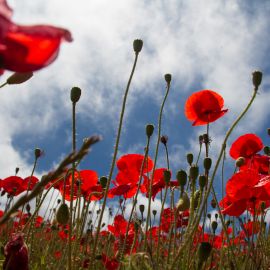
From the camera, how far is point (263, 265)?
9.01 ft

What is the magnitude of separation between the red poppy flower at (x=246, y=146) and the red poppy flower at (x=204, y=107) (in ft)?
1.08

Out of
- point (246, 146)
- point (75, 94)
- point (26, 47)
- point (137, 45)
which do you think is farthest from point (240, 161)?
point (26, 47)

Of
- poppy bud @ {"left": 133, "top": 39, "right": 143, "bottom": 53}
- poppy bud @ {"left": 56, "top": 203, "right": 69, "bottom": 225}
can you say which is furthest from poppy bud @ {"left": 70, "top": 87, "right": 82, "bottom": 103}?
poppy bud @ {"left": 133, "top": 39, "right": 143, "bottom": 53}

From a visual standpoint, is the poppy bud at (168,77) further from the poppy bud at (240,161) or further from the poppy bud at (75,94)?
the poppy bud at (75,94)

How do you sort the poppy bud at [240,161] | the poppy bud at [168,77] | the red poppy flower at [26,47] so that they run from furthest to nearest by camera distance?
the poppy bud at [240,161] → the poppy bud at [168,77] → the red poppy flower at [26,47]

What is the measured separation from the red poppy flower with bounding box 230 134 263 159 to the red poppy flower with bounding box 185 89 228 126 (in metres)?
0.33

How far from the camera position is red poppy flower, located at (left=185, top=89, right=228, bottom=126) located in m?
2.97

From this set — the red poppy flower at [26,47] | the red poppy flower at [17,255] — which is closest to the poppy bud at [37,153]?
the red poppy flower at [17,255]

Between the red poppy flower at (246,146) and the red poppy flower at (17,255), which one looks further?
the red poppy flower at (246,146)

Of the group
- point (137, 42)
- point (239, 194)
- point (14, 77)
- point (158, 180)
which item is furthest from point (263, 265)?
point (14, 77)

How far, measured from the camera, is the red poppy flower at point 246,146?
3.19m

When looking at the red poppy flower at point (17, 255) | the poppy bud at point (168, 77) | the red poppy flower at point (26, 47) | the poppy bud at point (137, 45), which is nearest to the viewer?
the red poppy flower at point (26, 47)

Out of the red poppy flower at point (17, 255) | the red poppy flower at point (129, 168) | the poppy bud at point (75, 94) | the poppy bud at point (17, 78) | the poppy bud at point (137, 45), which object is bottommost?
the red poppy flower at point (17, 255)

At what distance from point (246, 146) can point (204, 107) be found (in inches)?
20.3
